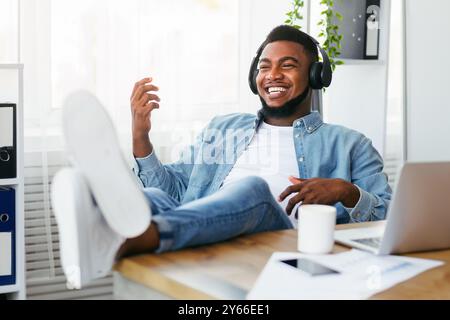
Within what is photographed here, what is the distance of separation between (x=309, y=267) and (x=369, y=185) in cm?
94

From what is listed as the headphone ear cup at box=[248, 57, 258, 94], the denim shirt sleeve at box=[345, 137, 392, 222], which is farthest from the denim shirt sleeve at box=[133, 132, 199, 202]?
the denim shirt sleeve at box=[345, 137, 392, 222]

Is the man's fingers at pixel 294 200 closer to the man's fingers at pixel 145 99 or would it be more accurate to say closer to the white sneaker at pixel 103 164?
A: the man's fingers at pixel 145 99

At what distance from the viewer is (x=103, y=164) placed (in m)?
1.21

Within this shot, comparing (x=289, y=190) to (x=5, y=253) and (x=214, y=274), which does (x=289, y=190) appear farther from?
(x=5, y=253)

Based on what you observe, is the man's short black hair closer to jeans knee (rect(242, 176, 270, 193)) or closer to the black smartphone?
jeans knee (rect(242, 176, 270, 193))

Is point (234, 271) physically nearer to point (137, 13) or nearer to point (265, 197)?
point (265, 197)

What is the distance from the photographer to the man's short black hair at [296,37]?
2436 millimetres

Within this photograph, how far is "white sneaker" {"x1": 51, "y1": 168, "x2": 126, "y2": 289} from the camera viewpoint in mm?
1211

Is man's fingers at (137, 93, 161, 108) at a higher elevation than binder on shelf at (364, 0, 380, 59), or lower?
lower

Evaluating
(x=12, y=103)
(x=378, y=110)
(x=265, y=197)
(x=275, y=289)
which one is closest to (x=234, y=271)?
(x=275, y=289)

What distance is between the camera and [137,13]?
2.94m

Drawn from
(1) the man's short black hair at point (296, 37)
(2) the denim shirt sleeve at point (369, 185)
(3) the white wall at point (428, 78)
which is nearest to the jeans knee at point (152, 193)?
(2) the denim shirt sleeve at point (369, 185)

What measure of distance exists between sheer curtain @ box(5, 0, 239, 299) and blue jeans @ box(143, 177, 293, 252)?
142cm

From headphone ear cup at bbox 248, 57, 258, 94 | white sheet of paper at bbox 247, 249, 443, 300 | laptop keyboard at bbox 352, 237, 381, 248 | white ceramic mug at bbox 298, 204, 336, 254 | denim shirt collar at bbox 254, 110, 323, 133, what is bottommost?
white sheet of paper at bbox 247, 249, 443, 300
